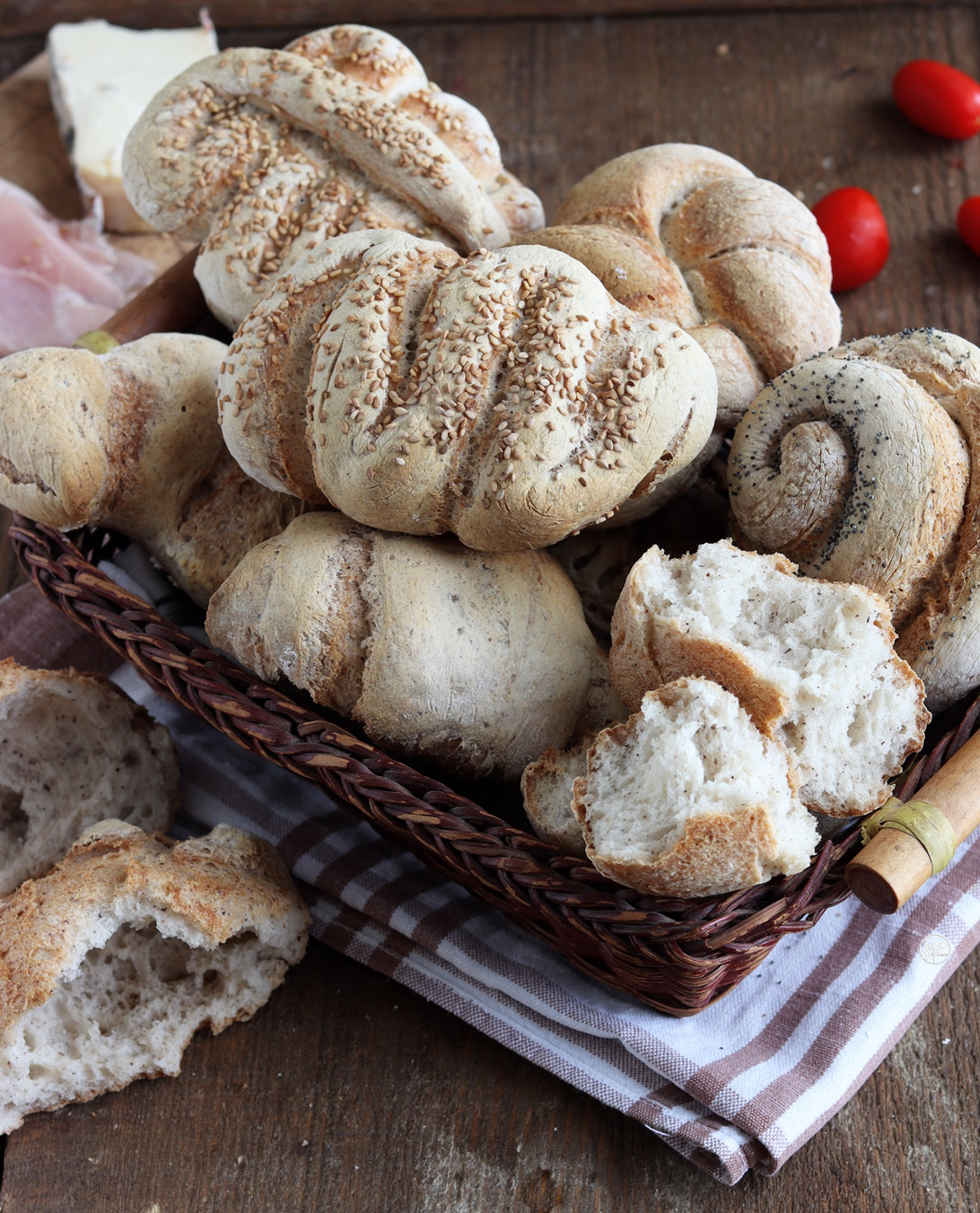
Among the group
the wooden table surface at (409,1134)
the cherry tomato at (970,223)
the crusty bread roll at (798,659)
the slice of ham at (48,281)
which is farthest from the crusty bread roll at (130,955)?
the cherry tomato at (970,223)

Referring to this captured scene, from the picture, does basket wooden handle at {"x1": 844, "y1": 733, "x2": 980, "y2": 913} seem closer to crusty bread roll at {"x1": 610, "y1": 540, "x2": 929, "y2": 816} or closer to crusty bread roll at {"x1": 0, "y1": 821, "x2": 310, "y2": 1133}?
crusty bread roll at {"x1": 610, "y1": 540, "x2": 929, "y2": 816}

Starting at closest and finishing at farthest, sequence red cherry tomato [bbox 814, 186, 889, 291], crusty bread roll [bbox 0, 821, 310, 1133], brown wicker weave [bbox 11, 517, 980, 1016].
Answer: brown wicker weave [bbox 11, 517, 980, 1016], crusty bread roll [bbox 0, 821, 310, 1133], red cherry tomato [bbox 814, 186, 889, 291]

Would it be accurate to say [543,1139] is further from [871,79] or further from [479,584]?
[871,79]

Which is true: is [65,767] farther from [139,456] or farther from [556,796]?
[556,796]

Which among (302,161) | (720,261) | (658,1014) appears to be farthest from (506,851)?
(302,161)

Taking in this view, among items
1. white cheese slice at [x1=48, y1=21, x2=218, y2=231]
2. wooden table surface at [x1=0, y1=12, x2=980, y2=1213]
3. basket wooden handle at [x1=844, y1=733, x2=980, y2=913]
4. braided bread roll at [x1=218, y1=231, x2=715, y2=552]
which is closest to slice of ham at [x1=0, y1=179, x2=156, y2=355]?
white cheese slice at [x1=48, y1=21, x2=218, y2=231]

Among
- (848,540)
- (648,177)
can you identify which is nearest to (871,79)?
(648,177)

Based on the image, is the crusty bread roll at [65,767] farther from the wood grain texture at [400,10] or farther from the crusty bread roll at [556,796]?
the wood grain texture at [400,10]
